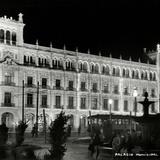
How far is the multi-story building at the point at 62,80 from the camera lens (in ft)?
190

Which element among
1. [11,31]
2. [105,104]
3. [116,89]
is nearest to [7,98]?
[11,31]

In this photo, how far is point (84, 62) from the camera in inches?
2689

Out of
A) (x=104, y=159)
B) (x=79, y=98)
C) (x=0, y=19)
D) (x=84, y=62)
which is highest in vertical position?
(x=0, y=19)

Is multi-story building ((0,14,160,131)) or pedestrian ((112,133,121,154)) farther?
multi-story building ((0,14,160,131))

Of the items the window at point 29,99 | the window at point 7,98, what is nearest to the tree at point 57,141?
the window at point 7,98

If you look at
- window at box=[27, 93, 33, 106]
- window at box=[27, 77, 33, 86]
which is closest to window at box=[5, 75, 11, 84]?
window at box=[27, 77, 33, 86]

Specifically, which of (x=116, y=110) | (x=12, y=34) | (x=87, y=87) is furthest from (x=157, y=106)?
(x=12, y=34)

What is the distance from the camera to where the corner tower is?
190 ft

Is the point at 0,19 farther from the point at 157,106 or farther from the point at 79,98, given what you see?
the point at 157,106

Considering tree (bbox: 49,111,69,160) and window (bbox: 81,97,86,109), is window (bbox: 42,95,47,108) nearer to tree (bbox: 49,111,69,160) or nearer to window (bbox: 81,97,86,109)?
window (bbox: 81,97,86,109)

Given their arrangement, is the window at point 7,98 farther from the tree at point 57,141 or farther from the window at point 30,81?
the tree at point 57,141

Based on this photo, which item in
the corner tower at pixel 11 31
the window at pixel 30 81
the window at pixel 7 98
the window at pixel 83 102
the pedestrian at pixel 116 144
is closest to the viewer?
the pedestrian at pixel 116 144

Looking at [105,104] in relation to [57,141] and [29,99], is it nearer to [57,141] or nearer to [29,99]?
[29,99]

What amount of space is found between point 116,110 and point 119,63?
9.45m
